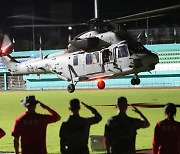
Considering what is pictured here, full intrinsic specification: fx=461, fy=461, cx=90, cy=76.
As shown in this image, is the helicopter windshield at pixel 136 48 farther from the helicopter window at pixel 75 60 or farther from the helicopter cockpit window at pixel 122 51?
the helicopter window at pixel 75 60

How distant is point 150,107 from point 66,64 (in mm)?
5684

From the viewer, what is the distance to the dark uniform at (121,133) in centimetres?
589

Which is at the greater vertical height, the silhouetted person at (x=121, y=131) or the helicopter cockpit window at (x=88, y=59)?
the helicopter cockpit window at (x=88, y=59)

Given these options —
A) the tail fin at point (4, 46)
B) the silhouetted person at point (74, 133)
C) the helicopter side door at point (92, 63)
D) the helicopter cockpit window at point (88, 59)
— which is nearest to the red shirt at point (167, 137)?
the silhouetted person at point (74, 133)

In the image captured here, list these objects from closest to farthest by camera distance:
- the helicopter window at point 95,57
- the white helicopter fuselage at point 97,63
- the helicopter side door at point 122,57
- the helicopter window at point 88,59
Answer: the white helicopter fuselage at point 97,63 < the helicopter side door at point 122,57 < the helicopter window at point 95,57 < the helicopter window at point 88,59

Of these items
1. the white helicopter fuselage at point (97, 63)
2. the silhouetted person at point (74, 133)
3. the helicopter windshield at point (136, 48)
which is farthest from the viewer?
the helicopter windshield at point (136, 48)

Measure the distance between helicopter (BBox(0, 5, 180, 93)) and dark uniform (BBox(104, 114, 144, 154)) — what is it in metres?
12.2

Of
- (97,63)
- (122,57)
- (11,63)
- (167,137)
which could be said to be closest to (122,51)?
(122,57)

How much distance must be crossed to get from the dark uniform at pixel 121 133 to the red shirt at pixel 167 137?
1.10 ft

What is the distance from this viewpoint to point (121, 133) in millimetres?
5887

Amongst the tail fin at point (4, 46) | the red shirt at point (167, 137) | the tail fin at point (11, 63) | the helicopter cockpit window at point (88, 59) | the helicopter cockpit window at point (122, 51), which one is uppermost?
the tail fin at point (4, 46)

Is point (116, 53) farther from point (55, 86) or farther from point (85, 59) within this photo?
point (55, 86)

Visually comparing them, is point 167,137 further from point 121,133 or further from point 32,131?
point 32,131

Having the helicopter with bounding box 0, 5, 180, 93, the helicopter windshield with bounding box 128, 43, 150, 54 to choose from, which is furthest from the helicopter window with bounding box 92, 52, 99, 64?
the helicopter windshield with bounding box 128, 43, 150, 54
